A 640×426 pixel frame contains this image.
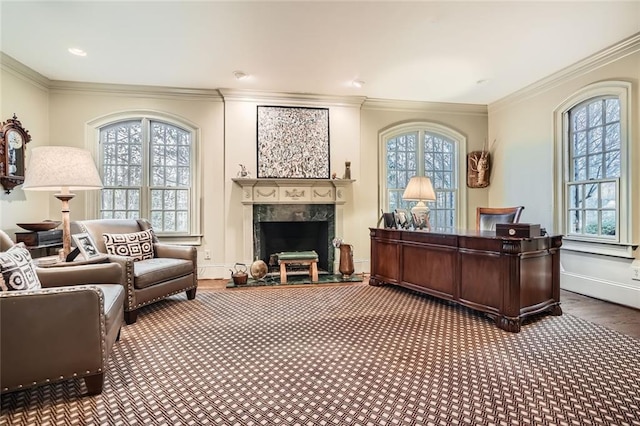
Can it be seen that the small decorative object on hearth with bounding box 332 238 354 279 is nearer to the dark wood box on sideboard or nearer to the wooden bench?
the wooden bench

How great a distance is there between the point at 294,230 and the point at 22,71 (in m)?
3.86

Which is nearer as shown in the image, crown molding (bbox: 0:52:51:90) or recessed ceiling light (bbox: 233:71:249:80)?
crown molding (bbox: 0:52:51:90)

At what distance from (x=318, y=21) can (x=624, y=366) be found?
3409 millimetres

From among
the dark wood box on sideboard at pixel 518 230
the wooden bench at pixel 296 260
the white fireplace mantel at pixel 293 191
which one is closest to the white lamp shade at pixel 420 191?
the white fireplace mantel at pixel 293 191

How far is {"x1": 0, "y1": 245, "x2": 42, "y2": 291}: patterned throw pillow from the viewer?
5.45ft

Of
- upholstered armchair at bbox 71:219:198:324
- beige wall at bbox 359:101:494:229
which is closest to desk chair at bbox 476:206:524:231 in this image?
beige wall at bbox 359:101:494:229

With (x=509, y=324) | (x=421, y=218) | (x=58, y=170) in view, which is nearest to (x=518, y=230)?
(x=509, y=324)

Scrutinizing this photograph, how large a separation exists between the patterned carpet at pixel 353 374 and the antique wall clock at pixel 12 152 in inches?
88.2

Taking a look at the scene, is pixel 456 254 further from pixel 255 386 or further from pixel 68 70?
pixel 68 70

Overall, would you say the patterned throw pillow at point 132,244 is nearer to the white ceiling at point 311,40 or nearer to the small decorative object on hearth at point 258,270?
the small decorative object on hearth at point 258,270

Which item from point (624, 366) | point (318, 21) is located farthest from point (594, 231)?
point (318, 21)

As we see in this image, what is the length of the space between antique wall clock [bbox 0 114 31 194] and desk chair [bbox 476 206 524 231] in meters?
5.40

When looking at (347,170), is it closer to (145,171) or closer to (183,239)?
(183,239)

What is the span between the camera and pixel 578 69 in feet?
12.7
